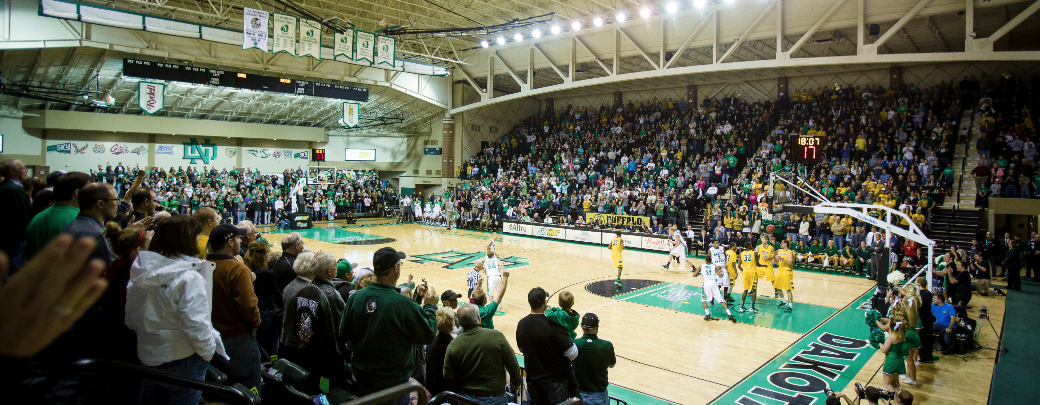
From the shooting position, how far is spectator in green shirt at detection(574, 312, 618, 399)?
518cm

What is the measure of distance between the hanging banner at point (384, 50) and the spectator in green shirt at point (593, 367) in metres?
18.3

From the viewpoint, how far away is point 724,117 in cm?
2838

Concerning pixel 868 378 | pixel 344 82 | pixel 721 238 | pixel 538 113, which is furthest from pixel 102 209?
pixel 538 113

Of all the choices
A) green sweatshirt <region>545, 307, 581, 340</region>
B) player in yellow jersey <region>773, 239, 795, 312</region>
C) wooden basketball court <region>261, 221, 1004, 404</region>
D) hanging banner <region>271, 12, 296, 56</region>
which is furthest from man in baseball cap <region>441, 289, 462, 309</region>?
hanging banner <region>271, 12, 296, 56</region>

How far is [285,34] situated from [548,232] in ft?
47.8

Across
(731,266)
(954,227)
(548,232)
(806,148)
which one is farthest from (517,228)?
(954,227)

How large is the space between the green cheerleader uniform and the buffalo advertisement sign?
2.39 ft

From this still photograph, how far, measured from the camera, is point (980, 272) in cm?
1534

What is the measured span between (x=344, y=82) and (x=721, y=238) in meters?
20.6

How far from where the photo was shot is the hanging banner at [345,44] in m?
19.5

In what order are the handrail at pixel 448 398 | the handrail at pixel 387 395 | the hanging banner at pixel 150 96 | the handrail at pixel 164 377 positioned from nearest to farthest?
1. the handrail at pixel 387 395
2. the handrail at pixel 164 377
3. the handrail at pixel 448 398
4. the hanging banner at pixel 150 96

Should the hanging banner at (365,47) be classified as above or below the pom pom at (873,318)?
above

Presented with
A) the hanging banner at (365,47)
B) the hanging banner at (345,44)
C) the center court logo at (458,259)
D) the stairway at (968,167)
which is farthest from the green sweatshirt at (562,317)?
the stairway at (968,167)

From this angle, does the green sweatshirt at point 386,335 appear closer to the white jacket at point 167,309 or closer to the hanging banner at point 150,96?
the white jacket at point 167,309
